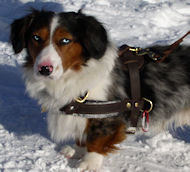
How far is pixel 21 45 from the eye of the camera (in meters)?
2.76

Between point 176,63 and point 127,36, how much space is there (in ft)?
10.6

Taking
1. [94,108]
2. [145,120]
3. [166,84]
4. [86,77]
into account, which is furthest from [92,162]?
[166,84]

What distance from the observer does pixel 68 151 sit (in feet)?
10.4

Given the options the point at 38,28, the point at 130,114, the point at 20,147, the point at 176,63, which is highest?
the point at 38,28

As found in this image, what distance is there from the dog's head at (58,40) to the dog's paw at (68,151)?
992 mm

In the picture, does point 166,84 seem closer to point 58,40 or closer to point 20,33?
point 58,40

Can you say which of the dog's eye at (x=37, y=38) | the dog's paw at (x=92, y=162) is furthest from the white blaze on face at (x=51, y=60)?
the dog's paw at (x=92, y=162)

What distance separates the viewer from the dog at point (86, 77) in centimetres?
252

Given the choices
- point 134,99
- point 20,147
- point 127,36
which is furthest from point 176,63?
point 127,36

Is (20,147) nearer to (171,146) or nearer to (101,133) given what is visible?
(101,133)

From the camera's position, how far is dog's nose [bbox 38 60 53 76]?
231 cm

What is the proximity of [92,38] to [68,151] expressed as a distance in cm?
128

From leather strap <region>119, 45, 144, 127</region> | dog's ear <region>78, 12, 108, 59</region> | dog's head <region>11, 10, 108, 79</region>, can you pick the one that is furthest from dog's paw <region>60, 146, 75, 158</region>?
dog's ear <region>78, 12, 108, 59</region>

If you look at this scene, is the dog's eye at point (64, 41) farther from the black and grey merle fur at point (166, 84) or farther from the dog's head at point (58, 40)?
the black and grey merle fur at point (166, 84)
